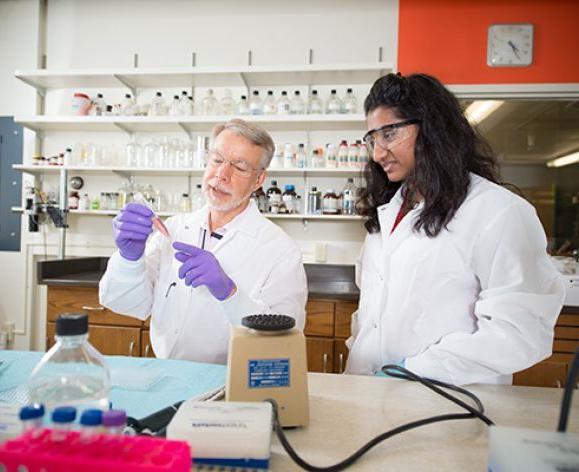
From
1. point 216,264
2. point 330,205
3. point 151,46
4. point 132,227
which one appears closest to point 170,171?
point 151,46

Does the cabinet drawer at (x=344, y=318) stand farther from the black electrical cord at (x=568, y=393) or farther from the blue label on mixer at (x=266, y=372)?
the black electrical cord at (x=568, y=393)

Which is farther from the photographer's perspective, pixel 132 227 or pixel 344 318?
pixel 344 318

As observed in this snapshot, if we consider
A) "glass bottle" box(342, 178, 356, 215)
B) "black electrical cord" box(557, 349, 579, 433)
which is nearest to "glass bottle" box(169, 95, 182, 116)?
"glass bottle" box(342, 178, 356, 215)

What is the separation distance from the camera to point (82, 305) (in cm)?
248

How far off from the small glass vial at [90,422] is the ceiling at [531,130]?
10.1ft

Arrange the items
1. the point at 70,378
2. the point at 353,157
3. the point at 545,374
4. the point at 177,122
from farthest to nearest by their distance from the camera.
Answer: the point at 177,122, the point at 353,157, the point at 545,374, the point at 70,378

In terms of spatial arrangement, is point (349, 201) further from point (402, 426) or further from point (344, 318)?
point (402, 426)

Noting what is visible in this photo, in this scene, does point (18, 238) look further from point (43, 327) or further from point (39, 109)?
point (39, 109)

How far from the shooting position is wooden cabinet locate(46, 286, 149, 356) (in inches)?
96.0

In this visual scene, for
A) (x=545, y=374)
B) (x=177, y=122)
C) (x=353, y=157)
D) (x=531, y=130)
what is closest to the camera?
(x=545, y=374)

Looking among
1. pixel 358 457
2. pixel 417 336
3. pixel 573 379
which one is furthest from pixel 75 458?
pixel 417 336

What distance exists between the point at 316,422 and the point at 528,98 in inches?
117

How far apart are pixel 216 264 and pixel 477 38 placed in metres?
2.65

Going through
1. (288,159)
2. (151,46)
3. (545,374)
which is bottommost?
(545,374)
